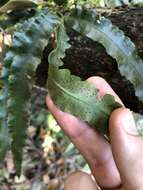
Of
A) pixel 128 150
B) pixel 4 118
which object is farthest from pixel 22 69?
pixel 128 150

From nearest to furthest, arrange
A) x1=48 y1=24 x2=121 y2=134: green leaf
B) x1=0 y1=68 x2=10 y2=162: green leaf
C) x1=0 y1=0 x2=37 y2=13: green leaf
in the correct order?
x1=48 y1=24 x2=121 y2=134: green leaf → x1=0 y1=68 x2=10 y2=162: green leaf → x1=0 y1=0 x2=37 y2=13: green leaf

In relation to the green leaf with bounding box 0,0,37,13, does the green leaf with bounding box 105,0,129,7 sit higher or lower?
lower

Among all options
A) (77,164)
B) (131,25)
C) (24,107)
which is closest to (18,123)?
(24,107)

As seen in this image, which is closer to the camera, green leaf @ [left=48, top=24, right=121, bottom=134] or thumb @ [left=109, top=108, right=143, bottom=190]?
thumb @ [left=109, top=108, right=143, bottom=190]

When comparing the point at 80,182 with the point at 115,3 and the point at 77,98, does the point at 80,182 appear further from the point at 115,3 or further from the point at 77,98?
the point at 115,3

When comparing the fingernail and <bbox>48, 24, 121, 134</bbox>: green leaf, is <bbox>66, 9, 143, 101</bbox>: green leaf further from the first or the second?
the fingernail

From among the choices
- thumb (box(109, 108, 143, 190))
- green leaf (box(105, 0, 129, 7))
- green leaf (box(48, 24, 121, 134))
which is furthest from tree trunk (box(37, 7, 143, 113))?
thumb (box(109, 108, 143, 190))

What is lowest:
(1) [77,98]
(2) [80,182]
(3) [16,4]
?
(2) [80,182]
